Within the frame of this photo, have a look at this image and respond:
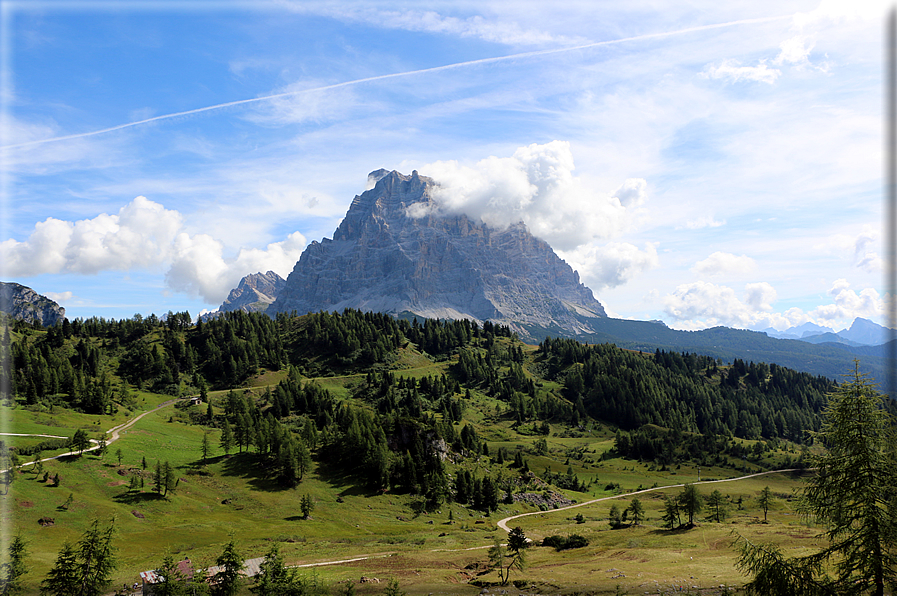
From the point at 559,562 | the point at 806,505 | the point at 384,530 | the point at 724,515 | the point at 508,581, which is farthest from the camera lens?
the point at 724,515

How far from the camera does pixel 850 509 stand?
18.1 meters

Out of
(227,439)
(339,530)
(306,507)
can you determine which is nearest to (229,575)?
(339,530)

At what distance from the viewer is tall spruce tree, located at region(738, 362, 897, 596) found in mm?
17547

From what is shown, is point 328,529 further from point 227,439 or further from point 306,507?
point 227,439

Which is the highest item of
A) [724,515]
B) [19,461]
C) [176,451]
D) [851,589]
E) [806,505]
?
[806,505]

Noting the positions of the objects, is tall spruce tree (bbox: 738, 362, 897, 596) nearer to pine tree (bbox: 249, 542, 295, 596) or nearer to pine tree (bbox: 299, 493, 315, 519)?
pine tree (bbox: 249, 542, 295, 596)

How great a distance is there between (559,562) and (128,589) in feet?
199

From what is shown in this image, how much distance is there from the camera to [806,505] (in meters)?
19.4

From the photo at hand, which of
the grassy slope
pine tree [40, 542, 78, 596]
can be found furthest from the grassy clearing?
pine tree [40, 542, 78, 596]

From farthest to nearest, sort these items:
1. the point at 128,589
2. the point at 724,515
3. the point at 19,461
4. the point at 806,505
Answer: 1. the point at 724,515
2. the point at 19,461
3. the point at 128,589
4. the point at 806,505

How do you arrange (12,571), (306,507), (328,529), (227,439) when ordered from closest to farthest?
(12,571), (328,529), (306,507), (227,439)

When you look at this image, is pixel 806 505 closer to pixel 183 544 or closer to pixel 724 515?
pixel 183 544

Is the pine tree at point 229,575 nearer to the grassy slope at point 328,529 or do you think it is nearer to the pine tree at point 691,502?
the grassy slope at point 328,529

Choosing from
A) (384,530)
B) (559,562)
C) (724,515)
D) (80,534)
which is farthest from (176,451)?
(724,515)
